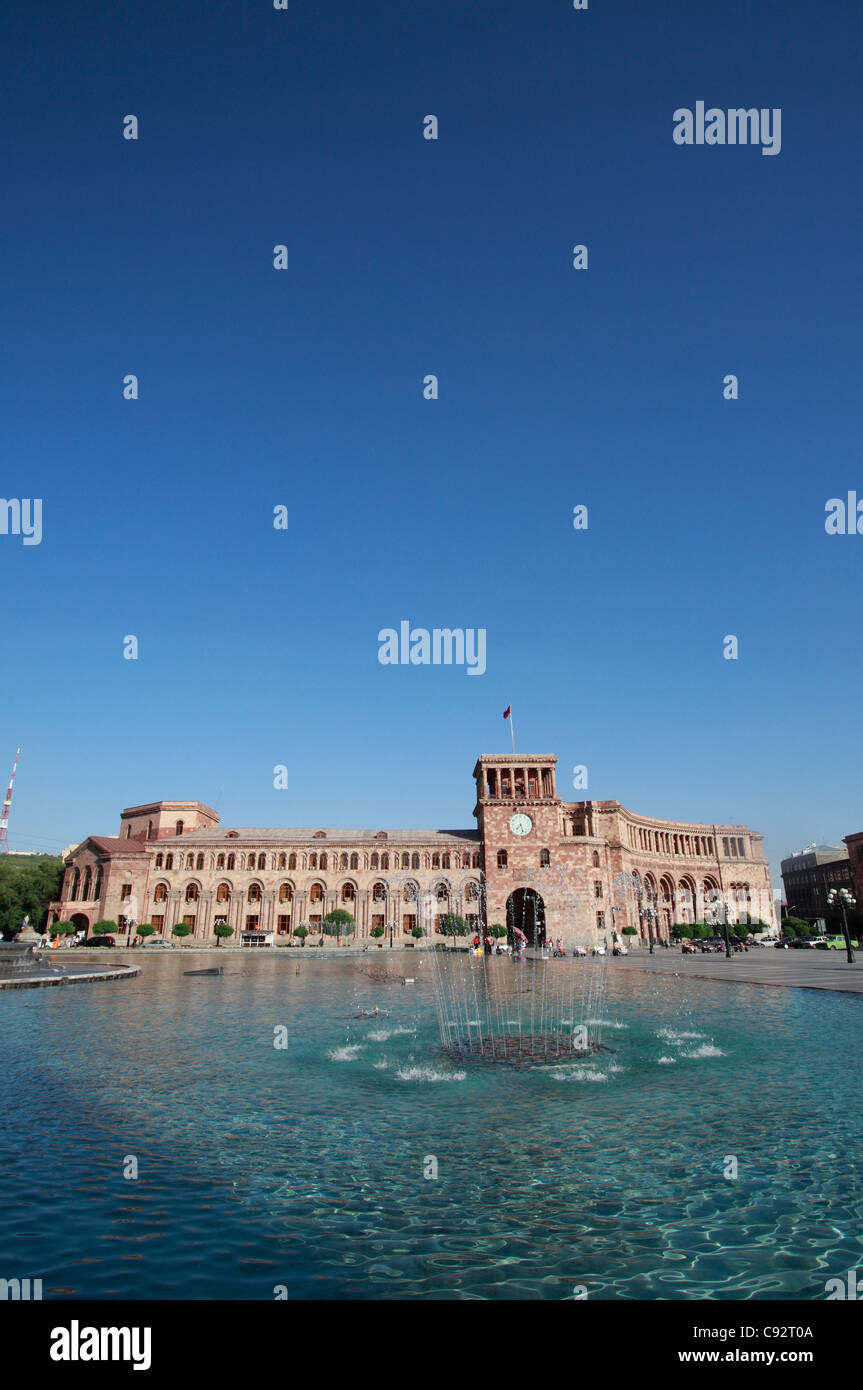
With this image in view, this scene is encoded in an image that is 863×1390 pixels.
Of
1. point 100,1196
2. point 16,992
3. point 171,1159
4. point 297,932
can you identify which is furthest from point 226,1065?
point 297,932

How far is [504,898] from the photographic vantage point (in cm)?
6819

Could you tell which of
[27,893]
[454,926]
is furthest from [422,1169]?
[27,893]

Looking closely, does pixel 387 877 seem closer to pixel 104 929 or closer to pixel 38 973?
pixel 104 929

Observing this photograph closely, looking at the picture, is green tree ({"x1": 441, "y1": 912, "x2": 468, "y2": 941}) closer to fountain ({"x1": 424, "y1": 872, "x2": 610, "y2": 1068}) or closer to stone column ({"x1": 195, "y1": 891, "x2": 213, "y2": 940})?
stone column ({"x1": 195, "y1": 891, "x2": 213, "y2": 940})

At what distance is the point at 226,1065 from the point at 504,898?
185 feet

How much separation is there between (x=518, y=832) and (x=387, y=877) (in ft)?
43.2

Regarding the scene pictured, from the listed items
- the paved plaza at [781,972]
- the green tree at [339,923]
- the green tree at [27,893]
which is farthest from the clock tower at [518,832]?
the green tree at [27,893]

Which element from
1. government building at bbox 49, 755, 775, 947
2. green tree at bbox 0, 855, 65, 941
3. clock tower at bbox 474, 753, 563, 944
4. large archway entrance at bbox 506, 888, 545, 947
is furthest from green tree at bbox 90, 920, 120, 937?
large archway entrance at bbox 506, 888, 545, 947

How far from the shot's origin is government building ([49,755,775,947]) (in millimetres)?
68438

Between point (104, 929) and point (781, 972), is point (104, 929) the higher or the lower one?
the lower one

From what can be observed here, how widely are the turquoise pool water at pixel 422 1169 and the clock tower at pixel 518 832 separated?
5175 centimetres

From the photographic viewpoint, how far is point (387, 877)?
2800 inches

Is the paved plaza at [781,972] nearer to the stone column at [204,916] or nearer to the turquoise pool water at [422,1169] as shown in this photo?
the turquoise pool water at [422,1169]

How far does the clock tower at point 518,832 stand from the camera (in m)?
68.3
